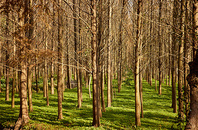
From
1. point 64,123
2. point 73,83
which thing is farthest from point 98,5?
point 73,83

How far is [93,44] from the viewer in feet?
30.6

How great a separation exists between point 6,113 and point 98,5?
10.1 m

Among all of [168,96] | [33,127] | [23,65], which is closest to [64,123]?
[33,127]

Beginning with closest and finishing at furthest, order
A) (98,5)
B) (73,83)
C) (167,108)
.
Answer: (98,5) → (167,108) → (73,83)

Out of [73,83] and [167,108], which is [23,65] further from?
[73,83]

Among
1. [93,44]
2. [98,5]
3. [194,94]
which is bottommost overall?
[194,94]

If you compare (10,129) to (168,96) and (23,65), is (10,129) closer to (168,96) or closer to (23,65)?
(23,65)

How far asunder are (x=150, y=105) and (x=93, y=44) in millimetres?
11931

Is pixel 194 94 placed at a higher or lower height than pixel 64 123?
higher

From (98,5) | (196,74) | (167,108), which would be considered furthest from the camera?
(167,108)

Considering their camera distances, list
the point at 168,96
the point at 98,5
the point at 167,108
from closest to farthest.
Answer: the point at 98,5
the point at 167,108
the point at 168,96

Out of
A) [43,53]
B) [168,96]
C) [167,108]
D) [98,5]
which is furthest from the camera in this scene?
[168,96]

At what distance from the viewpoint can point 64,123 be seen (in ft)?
33.9

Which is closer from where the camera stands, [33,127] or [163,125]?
[33,127]
